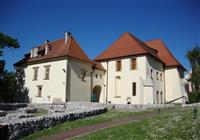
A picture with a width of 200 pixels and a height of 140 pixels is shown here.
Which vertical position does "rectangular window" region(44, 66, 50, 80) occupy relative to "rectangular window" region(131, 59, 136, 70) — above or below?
below

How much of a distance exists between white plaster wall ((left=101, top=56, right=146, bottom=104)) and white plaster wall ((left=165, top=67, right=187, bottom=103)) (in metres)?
8.73

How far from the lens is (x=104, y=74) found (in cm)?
3984

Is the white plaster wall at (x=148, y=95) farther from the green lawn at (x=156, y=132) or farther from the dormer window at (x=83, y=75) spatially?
the green lawn at (x=156, y=132)

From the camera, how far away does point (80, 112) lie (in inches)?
719

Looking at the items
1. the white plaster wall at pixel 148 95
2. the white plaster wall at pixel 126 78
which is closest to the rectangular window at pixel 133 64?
the white plaster wall at pixel 126 78

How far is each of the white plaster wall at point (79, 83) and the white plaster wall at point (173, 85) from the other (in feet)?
48.9

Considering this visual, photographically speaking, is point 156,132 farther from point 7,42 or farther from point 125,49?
point 7,42

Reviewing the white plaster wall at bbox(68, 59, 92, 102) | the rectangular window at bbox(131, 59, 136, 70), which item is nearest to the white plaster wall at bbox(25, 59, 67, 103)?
the white plaster wall at bbox(68, 59, 92, 102)

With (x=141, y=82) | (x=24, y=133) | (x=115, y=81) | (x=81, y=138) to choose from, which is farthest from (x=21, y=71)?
(x=81, y=138)

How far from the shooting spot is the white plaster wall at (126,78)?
117 ft

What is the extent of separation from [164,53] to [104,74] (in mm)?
12764

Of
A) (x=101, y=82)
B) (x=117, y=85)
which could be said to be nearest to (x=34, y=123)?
(x=117, y=85)

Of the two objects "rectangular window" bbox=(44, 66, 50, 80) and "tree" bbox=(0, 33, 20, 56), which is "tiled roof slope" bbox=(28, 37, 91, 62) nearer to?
"rectangular window" bbox=(44, 66, 50, 80)

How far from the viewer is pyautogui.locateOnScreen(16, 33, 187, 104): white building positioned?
33.7 metres
